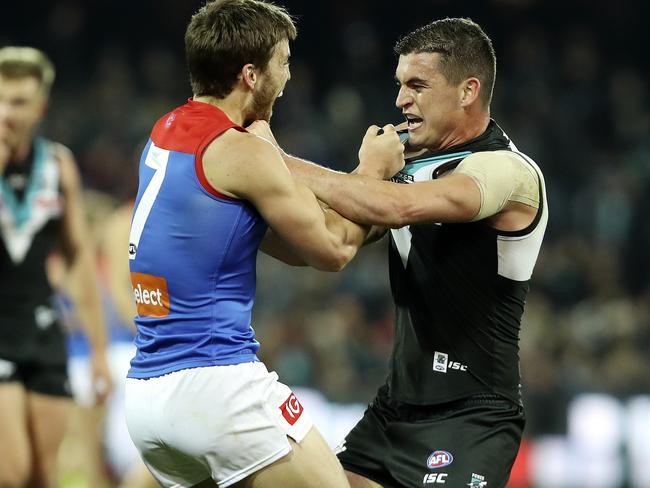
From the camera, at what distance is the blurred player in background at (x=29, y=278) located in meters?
6.42

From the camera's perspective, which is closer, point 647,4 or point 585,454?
point 585,454

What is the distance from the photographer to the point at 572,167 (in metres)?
13.3

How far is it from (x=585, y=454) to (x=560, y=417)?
15.1 inches

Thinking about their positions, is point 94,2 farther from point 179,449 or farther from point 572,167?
point 179,449

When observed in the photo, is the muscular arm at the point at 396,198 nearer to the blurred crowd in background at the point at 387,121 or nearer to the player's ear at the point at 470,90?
the player's ear at the point at 470,90

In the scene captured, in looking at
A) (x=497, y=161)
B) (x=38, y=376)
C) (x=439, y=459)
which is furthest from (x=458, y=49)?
(x=38, y=376)

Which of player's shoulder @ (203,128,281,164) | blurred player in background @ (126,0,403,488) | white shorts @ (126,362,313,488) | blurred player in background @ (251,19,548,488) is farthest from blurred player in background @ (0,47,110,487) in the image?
player's shoulder @ (203,128,281,164)

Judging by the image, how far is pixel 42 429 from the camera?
21.4 feet

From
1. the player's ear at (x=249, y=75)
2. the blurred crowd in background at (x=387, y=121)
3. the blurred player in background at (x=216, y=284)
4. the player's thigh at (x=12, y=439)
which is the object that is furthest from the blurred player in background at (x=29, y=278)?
the blurred crowd in background at (x=387, y=121)

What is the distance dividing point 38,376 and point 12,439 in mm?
412

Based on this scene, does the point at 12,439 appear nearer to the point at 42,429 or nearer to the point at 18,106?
the point at 42,429

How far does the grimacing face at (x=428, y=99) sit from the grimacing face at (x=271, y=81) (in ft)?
2.09

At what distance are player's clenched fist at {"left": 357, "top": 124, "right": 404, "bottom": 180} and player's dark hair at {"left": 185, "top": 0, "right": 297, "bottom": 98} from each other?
54cm

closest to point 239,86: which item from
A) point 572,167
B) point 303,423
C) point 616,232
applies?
point 303,423
